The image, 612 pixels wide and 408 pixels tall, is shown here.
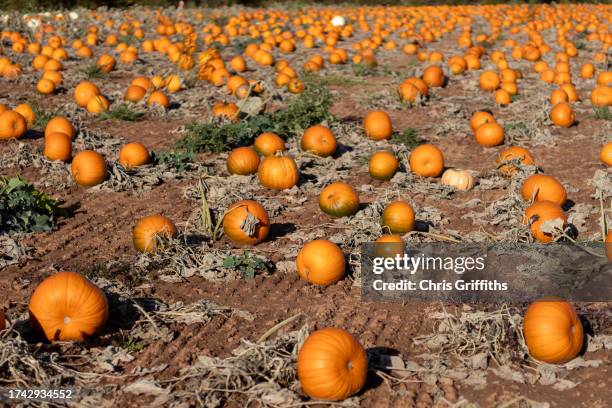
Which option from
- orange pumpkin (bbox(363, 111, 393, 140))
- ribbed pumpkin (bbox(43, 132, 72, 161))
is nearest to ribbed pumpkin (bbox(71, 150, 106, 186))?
ribbed pumpkin (bbox(43, 132, 72, 161))


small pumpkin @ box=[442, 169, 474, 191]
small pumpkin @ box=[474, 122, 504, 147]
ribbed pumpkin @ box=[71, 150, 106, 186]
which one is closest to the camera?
ribbed pumpkin @ box=[71, 150, 106, 186]

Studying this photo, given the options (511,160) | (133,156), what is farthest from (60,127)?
(511,160)

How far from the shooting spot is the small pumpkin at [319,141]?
9344 millimetres

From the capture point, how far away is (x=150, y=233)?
643 centimetres

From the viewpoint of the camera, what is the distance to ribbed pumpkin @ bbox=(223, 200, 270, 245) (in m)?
6.62

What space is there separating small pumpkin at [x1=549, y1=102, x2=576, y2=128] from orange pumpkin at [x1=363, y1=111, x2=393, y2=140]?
2826 mm

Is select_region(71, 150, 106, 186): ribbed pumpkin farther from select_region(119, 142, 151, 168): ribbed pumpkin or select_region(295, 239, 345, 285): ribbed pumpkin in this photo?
select_region(295, 239, 345, 285): ribbed pumpkin

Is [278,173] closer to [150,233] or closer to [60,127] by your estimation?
[150,233]

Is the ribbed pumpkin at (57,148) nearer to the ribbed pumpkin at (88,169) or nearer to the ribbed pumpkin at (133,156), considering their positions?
the ribbed pumpkin at (133,156)

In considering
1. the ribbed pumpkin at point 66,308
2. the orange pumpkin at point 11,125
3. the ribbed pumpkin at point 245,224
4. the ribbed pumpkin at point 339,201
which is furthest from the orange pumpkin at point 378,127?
the ribbed pumpkin at point 66,308

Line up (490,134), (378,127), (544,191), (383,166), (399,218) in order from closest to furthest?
(399,218) → (544,191) → (383,166) → (490,134) → (378,127)

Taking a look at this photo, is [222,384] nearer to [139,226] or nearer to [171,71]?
[139,226]

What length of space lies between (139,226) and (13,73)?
29.0ft

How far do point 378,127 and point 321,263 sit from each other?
4.68 m
